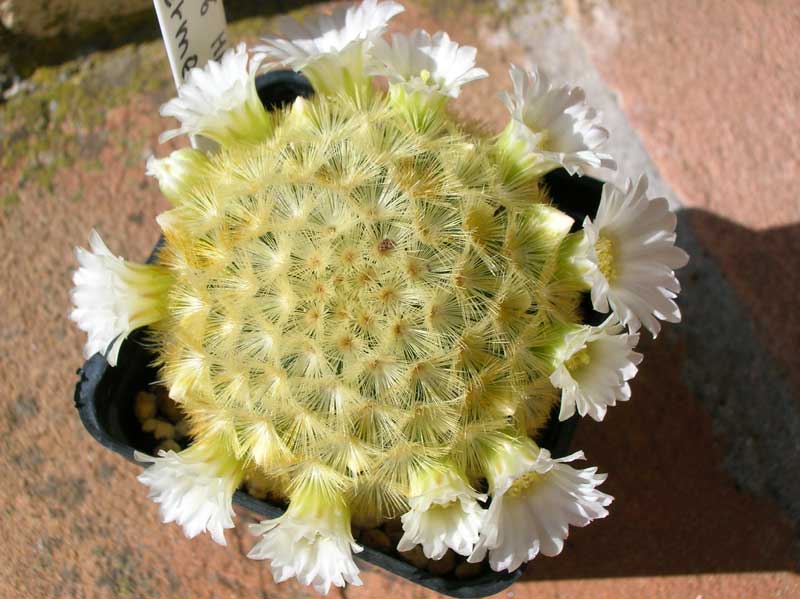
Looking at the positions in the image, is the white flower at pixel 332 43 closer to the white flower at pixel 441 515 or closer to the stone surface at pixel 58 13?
the white flower at pixel 441 515

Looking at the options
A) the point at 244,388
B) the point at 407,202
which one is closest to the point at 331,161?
the point at 407,202

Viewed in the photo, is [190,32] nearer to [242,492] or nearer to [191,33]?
[191,33]

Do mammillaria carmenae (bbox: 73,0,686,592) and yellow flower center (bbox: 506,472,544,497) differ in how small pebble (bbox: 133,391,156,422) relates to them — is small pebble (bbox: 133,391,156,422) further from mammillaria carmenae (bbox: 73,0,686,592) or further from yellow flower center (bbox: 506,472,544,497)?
yellow flower center (bbox: 506,472,544,497)

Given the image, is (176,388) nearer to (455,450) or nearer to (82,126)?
(455,450)

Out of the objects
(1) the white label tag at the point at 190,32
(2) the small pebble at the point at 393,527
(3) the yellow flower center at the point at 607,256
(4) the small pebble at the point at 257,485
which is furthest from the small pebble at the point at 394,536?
(1) the white label tag at the point at 190,32

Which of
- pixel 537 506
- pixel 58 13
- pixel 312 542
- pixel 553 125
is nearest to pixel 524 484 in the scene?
pixel 537 506

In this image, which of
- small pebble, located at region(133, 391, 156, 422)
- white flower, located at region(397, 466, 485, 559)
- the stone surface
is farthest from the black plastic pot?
the stone surface
